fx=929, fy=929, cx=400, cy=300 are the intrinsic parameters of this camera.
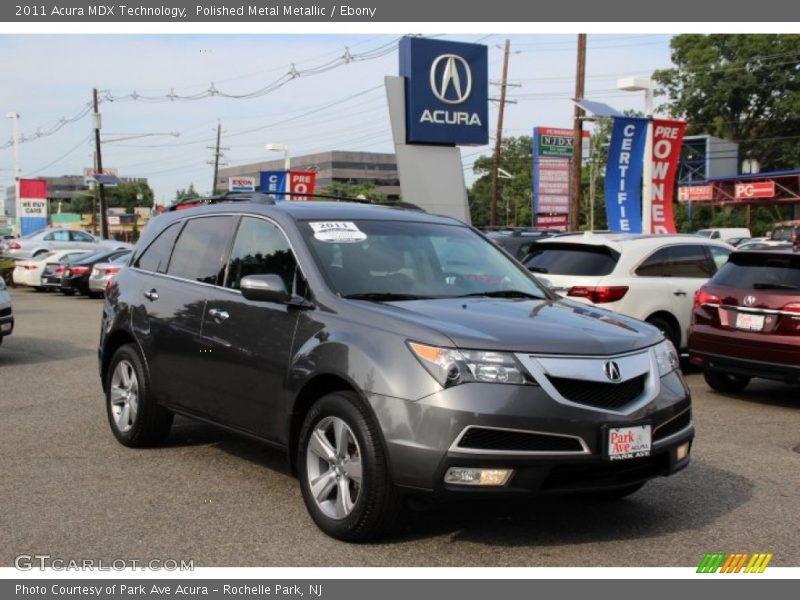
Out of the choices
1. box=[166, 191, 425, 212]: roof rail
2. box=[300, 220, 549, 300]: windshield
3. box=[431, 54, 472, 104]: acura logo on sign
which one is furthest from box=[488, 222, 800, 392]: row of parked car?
box=[431, 54, 472, 104]: acura logo on sign

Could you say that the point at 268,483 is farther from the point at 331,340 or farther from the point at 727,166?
the point at 727,166

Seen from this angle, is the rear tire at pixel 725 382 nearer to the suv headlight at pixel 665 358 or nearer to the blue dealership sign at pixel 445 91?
the suv headlight at pixel 665 358

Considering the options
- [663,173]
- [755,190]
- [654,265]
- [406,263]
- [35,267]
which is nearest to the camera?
[406,263]

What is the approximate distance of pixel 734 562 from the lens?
4.65 metres

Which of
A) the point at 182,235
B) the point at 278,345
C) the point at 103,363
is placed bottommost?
the point at 103,363

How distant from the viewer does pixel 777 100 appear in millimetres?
75688

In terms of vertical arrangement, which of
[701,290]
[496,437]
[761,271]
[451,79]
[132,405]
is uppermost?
[451,79]

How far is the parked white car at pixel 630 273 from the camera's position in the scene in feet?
35.0

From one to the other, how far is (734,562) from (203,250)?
393cm

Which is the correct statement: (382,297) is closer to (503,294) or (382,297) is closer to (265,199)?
(503,294)

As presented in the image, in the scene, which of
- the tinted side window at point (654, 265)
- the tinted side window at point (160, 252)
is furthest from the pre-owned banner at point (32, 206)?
the tinted side window at point (160, 252)

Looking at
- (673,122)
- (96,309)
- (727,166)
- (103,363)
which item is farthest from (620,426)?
(727,166)

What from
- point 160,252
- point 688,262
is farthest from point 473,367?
point 688,262

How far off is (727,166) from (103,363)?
7334 cm
